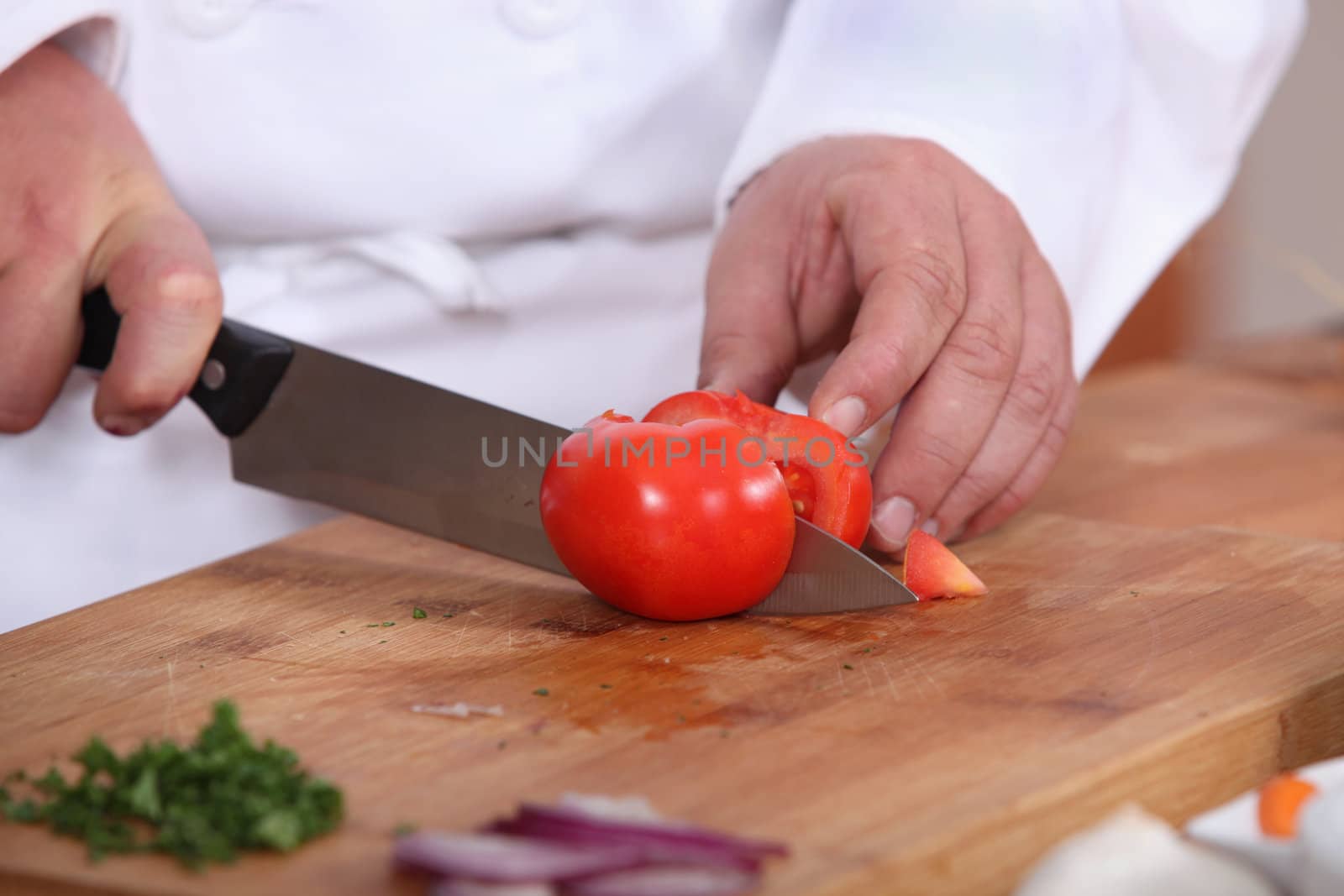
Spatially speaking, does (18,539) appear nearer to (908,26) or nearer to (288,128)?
(288,128)

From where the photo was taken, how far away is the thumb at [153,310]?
1.35 meters

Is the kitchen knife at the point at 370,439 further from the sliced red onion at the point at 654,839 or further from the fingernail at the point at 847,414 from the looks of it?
the sliced red onion at the point at 654,839

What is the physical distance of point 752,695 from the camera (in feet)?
3.37

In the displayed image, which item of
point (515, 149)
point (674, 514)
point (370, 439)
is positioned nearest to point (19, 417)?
point (370, 439)

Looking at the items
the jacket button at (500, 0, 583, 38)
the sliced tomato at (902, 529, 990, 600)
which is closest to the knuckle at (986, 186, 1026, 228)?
the sliced tomato at (902, 529, 990, 600)

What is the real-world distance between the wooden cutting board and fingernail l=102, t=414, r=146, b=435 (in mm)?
171

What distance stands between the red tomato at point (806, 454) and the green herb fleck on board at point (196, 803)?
508 millimetres

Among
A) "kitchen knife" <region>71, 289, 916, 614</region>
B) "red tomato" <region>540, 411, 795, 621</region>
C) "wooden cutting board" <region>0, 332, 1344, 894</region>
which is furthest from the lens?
"kitchen knife" <region>71, 289, 916, 614</region>

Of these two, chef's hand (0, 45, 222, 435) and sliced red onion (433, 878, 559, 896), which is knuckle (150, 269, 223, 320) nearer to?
chef's hand (0, 45, 222, 435)

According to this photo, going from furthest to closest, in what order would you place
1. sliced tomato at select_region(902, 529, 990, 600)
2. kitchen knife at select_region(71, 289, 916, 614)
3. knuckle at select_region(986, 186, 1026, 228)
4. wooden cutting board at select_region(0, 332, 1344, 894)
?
1. knuckle at select_region(986, 186, 1026, 228)
2. kitchen knife at select_region(71, 289, 916, 614)
3. sliced tomato at select_region(902, 529, 990, 600)
4. wooden cutting board at select_region(0, 332, 1344, 894)

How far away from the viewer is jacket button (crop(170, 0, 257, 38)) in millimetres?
1501

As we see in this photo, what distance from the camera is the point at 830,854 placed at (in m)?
0.78

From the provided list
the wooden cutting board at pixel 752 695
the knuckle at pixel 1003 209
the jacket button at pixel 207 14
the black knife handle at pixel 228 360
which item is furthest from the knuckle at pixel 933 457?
the jacket button at pixel 207 14

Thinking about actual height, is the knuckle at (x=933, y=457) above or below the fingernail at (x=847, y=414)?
below
